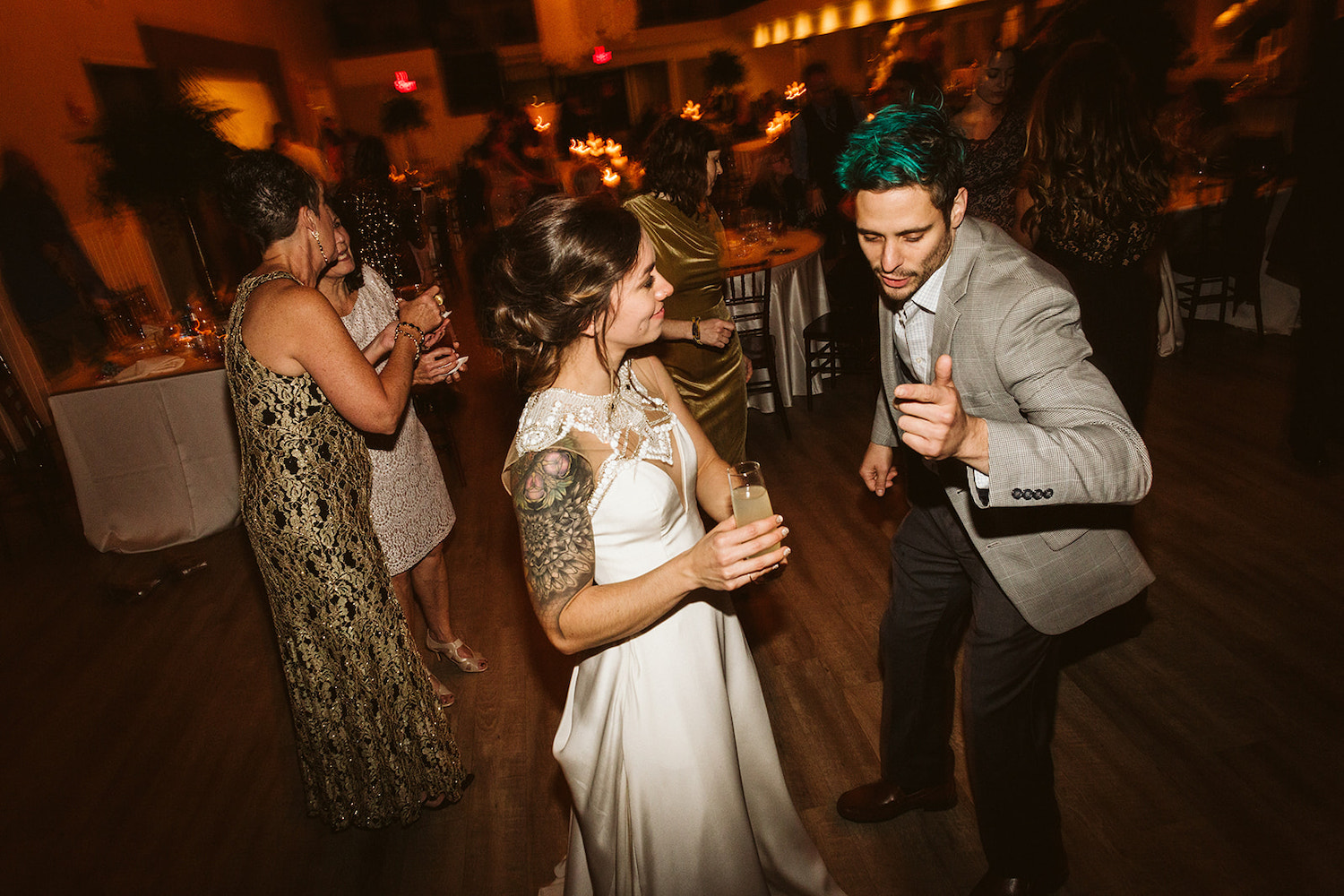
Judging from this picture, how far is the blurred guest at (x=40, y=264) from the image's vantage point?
567 centimetres

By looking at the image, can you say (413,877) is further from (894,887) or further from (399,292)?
(399,292)

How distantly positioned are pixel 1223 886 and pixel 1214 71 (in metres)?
8.78

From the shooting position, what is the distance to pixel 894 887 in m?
1.92

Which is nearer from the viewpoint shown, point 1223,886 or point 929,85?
point 1223,886

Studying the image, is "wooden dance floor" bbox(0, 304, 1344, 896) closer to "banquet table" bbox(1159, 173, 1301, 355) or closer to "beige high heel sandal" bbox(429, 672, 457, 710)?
"beige high heel sandal" bbox(429, 672, 457, 710)

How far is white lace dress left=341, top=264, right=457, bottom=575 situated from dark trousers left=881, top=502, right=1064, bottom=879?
1.56 m

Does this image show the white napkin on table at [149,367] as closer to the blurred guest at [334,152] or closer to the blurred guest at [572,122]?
the blurred guest at [334,152]

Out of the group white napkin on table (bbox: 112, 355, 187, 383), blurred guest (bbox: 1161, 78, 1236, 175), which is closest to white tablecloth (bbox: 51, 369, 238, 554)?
white napkin on table (bbox: 112, 355, 187, 383)

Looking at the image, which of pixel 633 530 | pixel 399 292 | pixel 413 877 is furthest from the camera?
pixel 399 292

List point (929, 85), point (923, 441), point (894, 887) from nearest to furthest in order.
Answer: point (923, 441), point (894, 887), point (929, 85)

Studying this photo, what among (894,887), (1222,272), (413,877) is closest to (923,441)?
(894,887)

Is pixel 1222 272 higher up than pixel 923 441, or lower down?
lower down

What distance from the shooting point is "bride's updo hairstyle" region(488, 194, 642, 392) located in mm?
1406

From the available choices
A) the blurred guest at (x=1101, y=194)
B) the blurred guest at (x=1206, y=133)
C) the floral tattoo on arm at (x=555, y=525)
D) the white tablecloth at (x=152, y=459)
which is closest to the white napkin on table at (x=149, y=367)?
the white tablecloth at (x=152, y=459)
